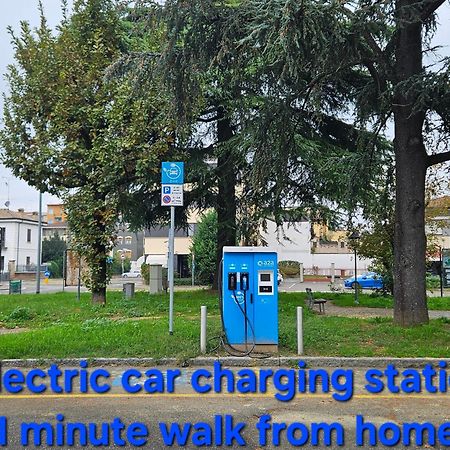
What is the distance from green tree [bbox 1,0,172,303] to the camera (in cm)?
1630

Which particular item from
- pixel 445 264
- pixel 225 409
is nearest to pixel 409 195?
pixel 225 409

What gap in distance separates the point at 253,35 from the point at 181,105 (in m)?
3.48

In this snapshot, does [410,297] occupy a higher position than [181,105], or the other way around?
[181,105]

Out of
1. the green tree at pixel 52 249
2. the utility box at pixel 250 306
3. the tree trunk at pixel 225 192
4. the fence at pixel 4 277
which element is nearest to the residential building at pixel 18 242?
the fence at pixel 4 277

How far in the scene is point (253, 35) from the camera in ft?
31.6

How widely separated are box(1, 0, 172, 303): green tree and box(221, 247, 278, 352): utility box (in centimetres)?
800

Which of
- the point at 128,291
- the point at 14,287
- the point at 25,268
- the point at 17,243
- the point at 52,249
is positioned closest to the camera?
the point at 128,291

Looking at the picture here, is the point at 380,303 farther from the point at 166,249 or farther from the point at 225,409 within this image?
the point at 166,249

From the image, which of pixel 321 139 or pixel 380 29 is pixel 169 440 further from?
pixel 321 139

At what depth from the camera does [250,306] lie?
356 inches

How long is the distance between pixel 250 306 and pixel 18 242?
65240 mm

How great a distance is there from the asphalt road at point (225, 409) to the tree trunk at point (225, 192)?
42.4 ft

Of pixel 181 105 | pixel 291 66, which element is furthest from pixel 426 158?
pixel 181 105

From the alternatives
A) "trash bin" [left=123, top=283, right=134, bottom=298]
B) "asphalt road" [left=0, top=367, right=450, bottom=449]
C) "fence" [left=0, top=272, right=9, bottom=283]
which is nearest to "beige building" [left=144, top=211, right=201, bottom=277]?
"fence" [left=0, top=272, right=9, bottom=283]
